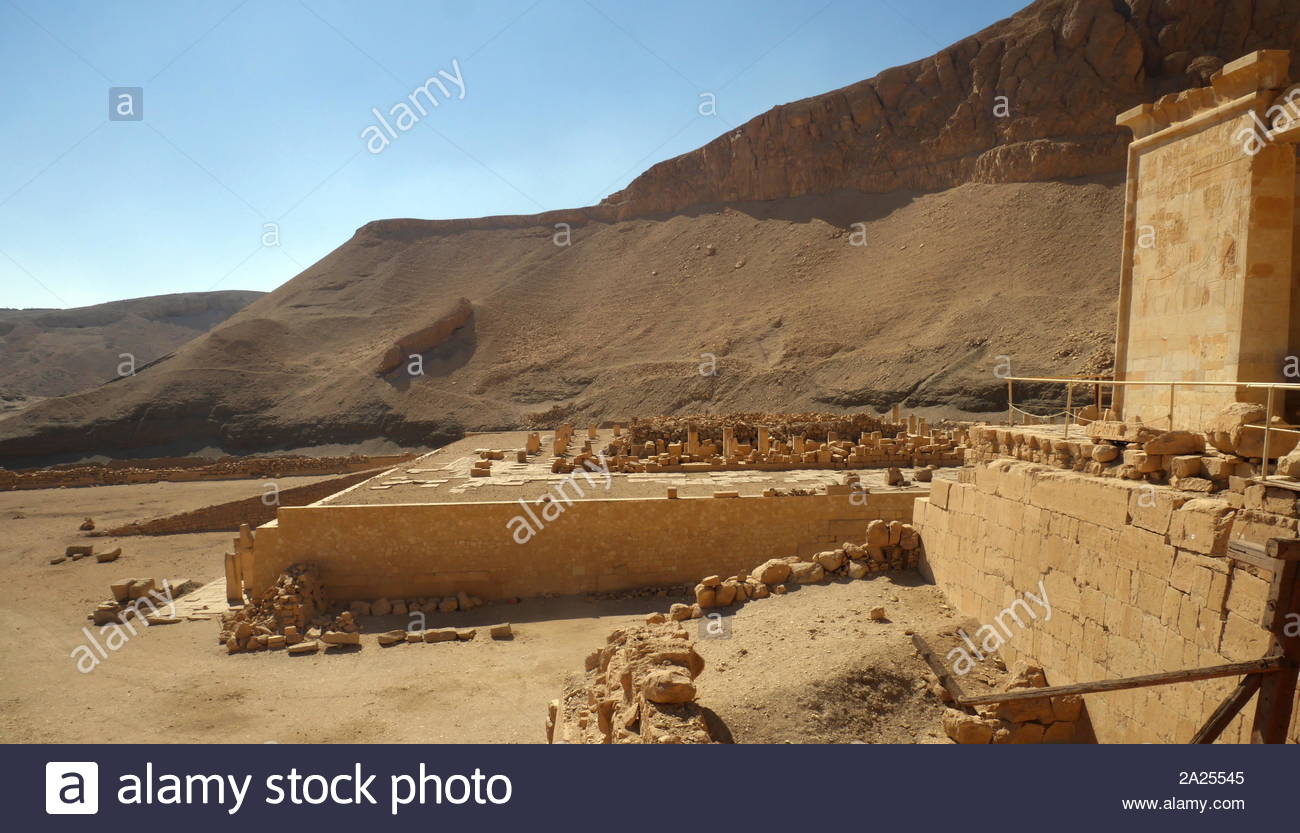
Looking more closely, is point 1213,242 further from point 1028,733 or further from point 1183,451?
point 1028,733

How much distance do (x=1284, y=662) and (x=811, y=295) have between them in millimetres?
40291

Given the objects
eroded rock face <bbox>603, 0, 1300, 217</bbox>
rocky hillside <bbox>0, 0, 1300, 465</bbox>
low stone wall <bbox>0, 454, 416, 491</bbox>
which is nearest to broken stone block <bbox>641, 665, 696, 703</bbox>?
rocky hillside <bbox>0, 0, 1300, 465</bbox>

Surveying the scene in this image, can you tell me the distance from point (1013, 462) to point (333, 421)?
1485 inches

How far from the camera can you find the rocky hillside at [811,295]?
34875mm

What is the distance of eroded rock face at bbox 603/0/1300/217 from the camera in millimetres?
39656

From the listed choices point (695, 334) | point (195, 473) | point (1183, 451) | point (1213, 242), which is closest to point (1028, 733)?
point (1183, 451)

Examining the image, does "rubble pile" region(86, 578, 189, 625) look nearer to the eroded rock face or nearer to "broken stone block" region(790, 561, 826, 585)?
"broken stone block" region(790, 561, 826, 585)

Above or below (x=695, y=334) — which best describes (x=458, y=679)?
below

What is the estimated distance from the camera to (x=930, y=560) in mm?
8461

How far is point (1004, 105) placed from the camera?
4372 cm

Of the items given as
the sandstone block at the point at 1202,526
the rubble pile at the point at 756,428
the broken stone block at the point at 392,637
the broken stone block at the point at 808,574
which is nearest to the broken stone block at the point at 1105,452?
the sandstone block at the point at 1202,526

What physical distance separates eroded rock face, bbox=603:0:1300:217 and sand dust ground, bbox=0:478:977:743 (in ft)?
133

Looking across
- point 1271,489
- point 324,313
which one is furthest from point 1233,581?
point 324,313

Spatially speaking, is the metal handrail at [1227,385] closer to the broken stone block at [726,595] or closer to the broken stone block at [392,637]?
the broken stone block at [726,595]
